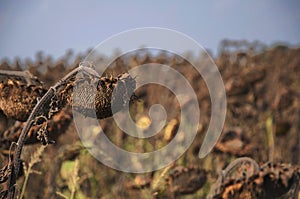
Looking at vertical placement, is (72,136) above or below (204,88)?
below

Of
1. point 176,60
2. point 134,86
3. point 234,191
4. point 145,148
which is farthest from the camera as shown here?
point 176,60

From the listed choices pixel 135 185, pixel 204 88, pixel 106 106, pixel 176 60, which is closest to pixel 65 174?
pixel 135 185

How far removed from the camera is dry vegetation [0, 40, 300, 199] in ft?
6.23

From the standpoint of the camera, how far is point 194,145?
4.27 metres

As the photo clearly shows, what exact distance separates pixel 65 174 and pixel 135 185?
1.23 feet

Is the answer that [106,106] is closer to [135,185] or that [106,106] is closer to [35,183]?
[135,185]

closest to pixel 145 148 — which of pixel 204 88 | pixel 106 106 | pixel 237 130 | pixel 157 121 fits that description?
pixel 157 121

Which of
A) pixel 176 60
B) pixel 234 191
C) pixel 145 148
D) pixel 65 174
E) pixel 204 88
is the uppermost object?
pixel 176 60

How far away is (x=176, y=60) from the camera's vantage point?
6.66 meters

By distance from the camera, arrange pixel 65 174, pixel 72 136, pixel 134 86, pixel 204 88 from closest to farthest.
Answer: pixel 134 86 < pixel 65 174 < pixel 72 136 < pixel 204 88

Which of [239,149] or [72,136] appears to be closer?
[239,149]

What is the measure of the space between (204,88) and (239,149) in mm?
3032

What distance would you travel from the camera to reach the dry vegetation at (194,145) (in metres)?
1.90

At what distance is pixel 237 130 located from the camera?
304cm
